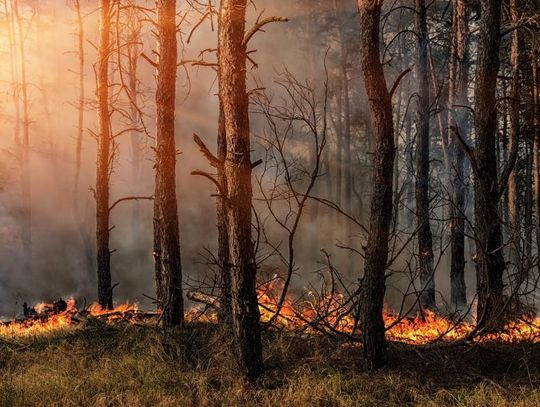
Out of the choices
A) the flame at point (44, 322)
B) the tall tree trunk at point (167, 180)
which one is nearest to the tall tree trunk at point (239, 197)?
the tall tree trunk at point (167, 180)

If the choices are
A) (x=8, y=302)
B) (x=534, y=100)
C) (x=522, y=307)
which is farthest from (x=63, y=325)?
(x=8, y=302)

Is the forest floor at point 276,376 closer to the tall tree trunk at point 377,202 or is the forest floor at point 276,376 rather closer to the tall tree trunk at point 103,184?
the tall tree trunk at point 377,202

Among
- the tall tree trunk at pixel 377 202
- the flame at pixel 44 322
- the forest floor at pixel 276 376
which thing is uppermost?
the tall tree trunk at pixel 377 202

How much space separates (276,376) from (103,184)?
26.7ft

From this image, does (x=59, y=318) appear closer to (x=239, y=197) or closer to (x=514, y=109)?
(x=239, y=197)

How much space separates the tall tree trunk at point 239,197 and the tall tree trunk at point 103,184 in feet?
23.1

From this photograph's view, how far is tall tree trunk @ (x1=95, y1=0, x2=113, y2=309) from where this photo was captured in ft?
38.1

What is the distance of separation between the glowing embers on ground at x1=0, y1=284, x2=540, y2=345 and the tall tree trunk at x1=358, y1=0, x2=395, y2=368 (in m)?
0.57

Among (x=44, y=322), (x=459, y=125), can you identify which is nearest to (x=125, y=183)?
(x=44, y=322)

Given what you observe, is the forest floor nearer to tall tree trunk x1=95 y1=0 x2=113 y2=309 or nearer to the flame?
the flame

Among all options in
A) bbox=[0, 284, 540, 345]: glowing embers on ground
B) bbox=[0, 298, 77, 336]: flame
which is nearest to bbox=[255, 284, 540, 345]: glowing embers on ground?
bbox=[0, 284, 540, 345]: glowing embers on ground

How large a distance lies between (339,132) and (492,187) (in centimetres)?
2137

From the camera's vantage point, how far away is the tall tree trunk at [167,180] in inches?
318

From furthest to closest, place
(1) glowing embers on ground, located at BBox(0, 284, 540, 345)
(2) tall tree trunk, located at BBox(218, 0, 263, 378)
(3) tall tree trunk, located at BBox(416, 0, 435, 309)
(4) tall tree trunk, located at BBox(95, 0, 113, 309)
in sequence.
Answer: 1. (4) tall tree trunk, located at BBox(95, 0, 113, 309)
2. (3) tall tree trunk, located at BBox(416, 0, 435, 309)
3. (1) glowing embers on ground, located at BBox(0, 284, 540, 345)
4. (2) tall tree trunk, located at BBox(218, 0, 263, 378)
